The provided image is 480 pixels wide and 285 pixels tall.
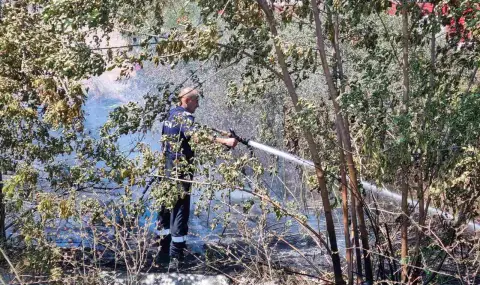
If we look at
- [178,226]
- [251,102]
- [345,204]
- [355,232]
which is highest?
[251,102]

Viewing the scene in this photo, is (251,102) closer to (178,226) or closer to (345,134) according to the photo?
(345,134)

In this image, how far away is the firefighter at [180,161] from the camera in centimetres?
572

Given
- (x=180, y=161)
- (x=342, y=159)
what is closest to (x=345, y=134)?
(x=342, y=159)

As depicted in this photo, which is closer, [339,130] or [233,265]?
[339,130]

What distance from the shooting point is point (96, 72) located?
4574 mm

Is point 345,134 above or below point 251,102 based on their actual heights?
below

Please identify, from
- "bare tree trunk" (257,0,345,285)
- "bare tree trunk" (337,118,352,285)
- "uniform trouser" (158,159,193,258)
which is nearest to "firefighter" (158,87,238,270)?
"uniform trouser" (158,159,193,258)

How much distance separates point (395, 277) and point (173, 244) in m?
2.17

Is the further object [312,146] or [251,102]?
[251,102]

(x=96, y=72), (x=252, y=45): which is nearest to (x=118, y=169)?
(x=96, y=72)

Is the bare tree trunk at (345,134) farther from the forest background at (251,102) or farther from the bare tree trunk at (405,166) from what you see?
the bare tree trunk at (405,166)

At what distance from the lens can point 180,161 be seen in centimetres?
549

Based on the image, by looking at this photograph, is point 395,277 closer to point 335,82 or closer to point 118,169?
point 335,82

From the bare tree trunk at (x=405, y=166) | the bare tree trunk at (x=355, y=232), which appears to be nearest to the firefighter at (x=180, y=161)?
the bare tree trunk at (x=355, y=232)
